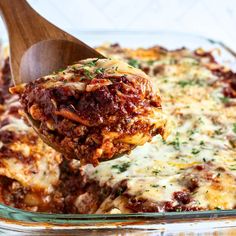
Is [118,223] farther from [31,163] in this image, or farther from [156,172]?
[31,163]

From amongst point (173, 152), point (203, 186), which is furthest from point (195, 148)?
point (203, 186)

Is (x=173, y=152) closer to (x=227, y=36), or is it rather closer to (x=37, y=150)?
(x=37, y=150)

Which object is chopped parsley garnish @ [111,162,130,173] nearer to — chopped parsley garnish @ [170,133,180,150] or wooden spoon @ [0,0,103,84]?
chopped parsley garnish @ [170,133,180,150]

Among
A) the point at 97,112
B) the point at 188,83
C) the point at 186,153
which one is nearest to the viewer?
the point at 97,112

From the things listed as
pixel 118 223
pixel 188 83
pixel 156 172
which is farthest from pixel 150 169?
pixel 188 83

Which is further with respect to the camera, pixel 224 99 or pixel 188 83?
pixel 188 83

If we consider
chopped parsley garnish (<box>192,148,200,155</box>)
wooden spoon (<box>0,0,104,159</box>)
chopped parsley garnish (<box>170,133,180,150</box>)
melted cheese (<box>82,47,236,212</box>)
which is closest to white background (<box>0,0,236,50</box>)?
melted cheese (<box>82,47,236,212</box>)

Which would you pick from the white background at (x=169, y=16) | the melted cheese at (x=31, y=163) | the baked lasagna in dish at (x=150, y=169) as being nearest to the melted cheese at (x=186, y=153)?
the baked lasagna in dish at (x=150, y=169)
